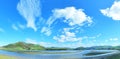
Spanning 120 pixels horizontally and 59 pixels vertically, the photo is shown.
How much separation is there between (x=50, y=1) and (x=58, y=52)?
0.44 meters

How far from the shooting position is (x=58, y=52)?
7.54ft

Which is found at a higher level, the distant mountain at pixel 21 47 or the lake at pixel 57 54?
the distant mountain at pixel 21 47

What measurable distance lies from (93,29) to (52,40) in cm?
36

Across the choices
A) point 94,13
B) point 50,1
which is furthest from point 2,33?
point 94,13

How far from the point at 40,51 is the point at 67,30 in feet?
0.95

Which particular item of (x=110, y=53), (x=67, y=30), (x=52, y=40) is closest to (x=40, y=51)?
(x=52, y=40)

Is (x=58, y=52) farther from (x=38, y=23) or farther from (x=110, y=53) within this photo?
(x=110, y=53)

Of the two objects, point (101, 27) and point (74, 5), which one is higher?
point (74, 5)

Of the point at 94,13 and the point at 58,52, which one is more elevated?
the point at 94,13

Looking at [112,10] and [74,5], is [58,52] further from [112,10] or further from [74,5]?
[112,10]

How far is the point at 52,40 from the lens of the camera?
228 centimetres

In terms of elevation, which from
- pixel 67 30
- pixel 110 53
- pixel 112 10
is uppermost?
pixel 112 10

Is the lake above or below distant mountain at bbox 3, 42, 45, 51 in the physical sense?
below

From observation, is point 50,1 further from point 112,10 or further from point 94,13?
point 112,10
